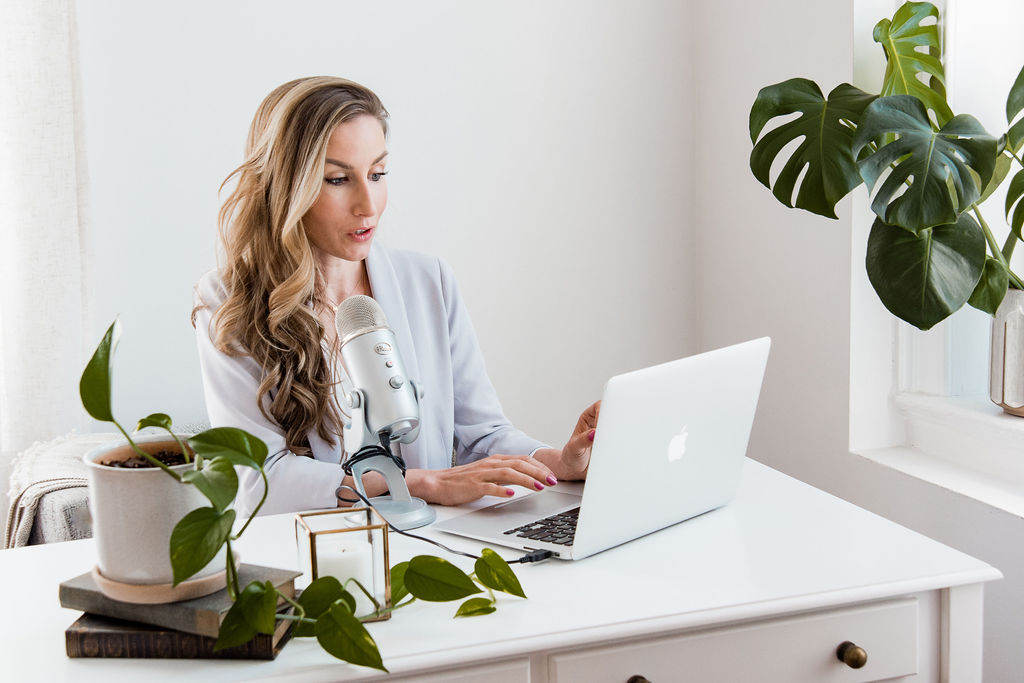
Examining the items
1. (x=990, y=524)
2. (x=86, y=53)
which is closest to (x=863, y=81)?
(x=990, y=524)

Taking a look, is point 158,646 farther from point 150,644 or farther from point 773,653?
point 773,653

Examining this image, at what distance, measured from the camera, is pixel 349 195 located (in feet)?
5.88

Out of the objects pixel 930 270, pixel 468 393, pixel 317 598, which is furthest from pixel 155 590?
pixel 930 270

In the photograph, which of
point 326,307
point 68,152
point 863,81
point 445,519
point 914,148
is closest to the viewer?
point 445,519

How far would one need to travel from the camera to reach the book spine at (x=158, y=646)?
0.99 meters

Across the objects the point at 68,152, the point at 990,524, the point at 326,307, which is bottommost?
the point at 990,524

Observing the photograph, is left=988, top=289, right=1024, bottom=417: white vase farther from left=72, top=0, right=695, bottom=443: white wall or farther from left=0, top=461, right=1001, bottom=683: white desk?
left=72, top=0, right=695, bottom=443: white wall

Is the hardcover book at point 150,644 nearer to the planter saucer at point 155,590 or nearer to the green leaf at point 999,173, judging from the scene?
the planter saucer at point 155,590

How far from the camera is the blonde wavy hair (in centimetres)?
170

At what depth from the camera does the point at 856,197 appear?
2.24 m

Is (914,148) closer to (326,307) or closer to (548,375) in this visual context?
(326,307)

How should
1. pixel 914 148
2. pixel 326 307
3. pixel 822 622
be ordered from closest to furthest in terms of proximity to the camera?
pixel 822 622 < pixel 914 148 < pixel 326 307

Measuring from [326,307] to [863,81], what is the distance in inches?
53.9

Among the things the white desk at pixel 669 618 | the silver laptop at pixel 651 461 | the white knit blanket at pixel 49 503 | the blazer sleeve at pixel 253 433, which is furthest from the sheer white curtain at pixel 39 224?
the silver laptop at pixel 651 461
